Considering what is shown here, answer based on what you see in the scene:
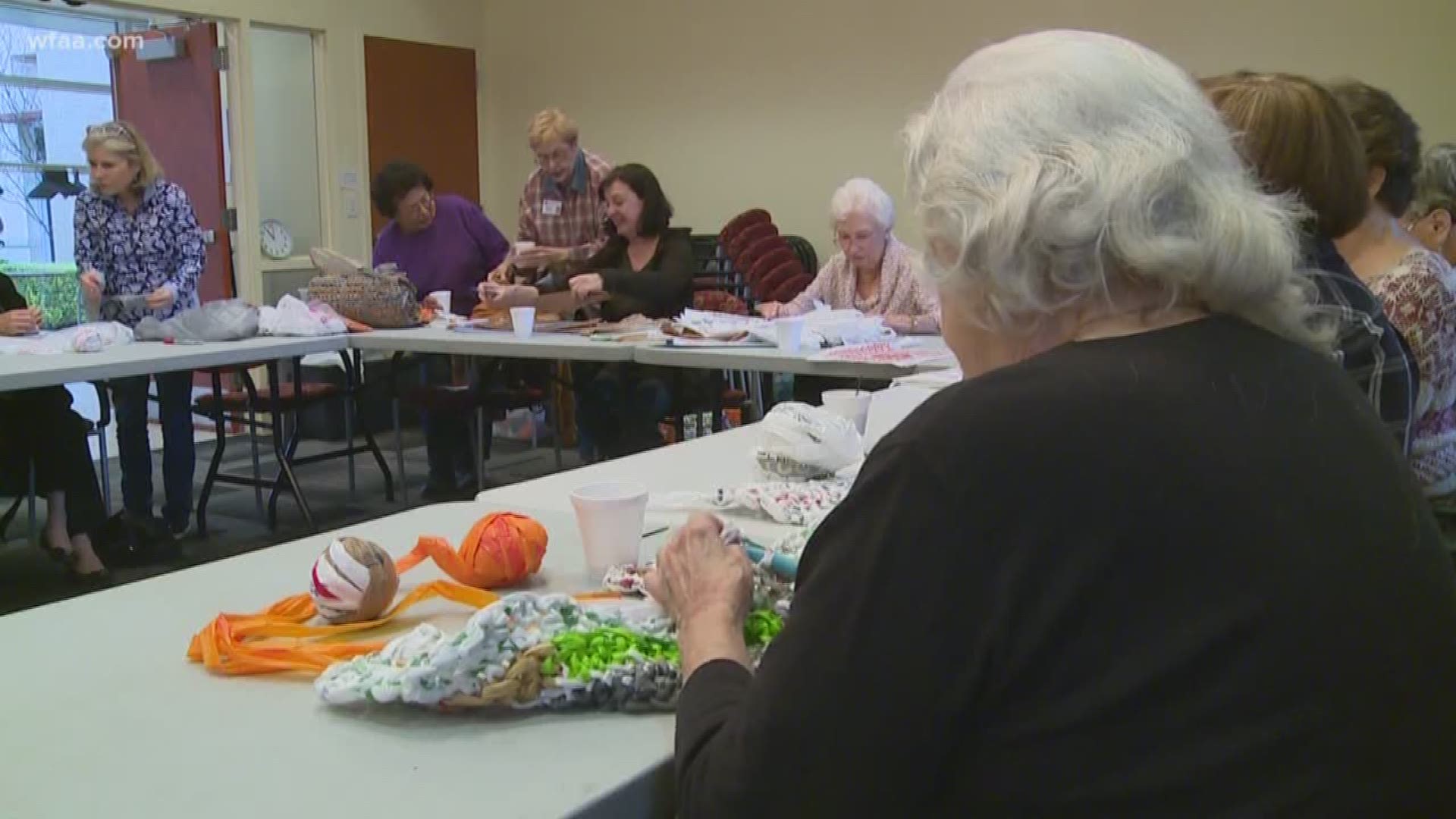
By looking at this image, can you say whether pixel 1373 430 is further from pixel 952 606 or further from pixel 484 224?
pixel 484 224

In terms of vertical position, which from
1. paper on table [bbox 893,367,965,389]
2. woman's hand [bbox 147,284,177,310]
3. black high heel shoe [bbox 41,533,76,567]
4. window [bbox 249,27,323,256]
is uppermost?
window [bbox 249,27,323,256]

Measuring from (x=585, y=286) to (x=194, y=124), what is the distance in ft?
11.1

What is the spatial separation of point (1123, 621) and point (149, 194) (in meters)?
4.58

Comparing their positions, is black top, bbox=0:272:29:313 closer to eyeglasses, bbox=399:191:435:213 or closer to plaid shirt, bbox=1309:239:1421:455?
eyeglasses, bbox=399:191:435:213

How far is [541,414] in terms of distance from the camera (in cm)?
657

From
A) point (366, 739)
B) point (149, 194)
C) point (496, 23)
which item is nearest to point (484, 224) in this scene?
point (149, 194)

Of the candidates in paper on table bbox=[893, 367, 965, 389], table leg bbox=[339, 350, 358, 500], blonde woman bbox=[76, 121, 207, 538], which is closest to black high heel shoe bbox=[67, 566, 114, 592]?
blonde woman bbox=[76, 121, 207, 538]

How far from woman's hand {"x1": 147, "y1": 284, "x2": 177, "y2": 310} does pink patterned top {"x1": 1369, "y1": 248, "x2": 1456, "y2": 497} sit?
3906 millimetres

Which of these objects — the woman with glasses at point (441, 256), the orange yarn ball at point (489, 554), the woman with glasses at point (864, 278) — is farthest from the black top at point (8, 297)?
the orange yarn ball at point (489, 554)

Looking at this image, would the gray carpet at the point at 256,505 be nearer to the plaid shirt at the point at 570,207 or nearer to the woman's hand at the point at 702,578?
the plaid shirt at the point at 570,207

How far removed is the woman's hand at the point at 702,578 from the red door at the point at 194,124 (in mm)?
5935

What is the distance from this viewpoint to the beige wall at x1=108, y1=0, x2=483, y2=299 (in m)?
6.57

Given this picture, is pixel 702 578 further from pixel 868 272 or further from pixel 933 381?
pixel 868 272

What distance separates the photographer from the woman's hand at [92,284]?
14.5 feet
